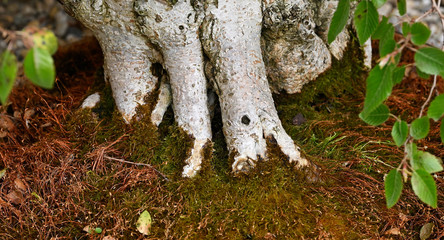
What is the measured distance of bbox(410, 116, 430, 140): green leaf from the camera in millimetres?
1385

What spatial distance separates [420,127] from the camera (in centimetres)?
139

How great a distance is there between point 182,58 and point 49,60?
1453 mm

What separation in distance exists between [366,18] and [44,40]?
111cm

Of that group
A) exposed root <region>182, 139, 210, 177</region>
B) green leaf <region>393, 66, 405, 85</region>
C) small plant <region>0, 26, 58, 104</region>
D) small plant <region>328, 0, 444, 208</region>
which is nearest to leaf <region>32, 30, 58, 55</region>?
small plant <region>0, 26, 58, 104</region>

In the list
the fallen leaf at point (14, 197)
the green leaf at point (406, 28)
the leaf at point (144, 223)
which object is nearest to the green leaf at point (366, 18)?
the green leaf at point (406, 28)

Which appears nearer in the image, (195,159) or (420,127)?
(420,127)

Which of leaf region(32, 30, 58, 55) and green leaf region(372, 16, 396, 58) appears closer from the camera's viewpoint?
leaf region(32, 30, 58, 55)

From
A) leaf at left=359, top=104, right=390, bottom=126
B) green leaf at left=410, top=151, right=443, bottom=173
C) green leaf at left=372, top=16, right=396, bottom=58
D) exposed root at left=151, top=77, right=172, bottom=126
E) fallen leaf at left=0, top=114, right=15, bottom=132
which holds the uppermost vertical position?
green leaf at left=372, top=16, right=396, bottom=58

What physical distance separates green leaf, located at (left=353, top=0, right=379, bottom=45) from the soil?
102cm

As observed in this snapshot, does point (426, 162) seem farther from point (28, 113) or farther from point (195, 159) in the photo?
point (28, 113)

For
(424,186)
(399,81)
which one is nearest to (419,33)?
(399,81)

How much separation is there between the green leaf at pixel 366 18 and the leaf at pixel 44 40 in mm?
1060

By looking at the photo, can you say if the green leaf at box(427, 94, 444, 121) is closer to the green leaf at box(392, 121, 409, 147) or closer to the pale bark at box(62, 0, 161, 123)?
the green leaf at box(392, 121, 409, 147)

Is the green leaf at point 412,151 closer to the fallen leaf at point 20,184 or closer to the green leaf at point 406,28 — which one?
the green leaf at point 406,28
